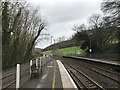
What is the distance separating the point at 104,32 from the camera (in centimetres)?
8350

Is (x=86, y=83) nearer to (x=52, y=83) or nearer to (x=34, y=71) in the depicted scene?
(x=52, y=83)

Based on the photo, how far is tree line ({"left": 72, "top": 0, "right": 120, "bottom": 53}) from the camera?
182ft

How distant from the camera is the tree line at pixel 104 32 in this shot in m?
55.6

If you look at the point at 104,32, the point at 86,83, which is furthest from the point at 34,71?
the point at 104,32

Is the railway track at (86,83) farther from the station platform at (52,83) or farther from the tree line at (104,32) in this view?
the tree line at (104,32)

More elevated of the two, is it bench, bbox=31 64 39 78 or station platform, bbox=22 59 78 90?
bench, bbox=31 64 39 78

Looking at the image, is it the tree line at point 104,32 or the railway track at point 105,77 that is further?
the tree line at point 104,32

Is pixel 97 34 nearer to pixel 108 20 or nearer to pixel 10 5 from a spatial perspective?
pixel 108 20

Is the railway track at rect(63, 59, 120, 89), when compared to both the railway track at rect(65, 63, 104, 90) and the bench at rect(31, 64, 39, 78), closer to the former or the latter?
the railway track at rect(65, 63, 104, 90)

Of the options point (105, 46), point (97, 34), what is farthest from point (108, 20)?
point (97, 34)

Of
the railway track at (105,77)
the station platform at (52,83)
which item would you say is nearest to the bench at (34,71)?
the station platform at (52,83)

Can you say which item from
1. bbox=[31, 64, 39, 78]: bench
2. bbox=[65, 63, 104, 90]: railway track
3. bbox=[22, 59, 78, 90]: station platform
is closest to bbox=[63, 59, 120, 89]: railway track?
bbox=[65, 63, 104, 90]: railway track

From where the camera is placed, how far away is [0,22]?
31.5 m

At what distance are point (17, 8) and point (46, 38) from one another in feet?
117
